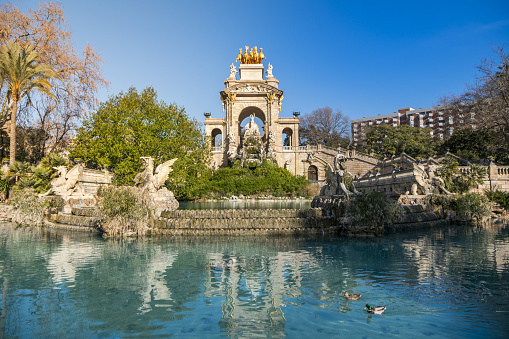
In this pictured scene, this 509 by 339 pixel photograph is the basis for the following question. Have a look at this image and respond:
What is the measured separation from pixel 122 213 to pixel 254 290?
8.42 metres

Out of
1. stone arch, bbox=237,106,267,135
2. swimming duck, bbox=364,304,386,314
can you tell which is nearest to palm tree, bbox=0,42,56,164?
swimming duck, bbox=364,304,386,314

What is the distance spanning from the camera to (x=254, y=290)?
19.6 ft

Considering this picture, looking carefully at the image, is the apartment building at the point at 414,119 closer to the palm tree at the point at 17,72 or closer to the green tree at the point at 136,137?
the green tree at the point at 136,137

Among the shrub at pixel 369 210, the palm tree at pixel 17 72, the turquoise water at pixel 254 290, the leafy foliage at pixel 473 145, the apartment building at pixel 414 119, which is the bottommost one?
the turquoise water at pixel 254 290

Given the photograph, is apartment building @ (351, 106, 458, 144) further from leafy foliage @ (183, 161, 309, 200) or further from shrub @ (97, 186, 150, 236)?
shrub @ (97, 186, 150, 236)

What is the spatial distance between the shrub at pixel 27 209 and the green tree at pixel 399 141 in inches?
1780

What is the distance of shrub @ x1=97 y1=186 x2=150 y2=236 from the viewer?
494 inches

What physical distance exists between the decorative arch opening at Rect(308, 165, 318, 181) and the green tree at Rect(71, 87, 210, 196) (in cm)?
2627

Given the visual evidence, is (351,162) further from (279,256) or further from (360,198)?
(279,256)

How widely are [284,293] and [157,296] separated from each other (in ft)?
7.15

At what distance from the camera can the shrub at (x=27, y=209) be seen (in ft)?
52.4

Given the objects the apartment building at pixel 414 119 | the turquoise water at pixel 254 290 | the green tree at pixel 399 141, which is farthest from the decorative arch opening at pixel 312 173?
the apartment building at pixel 414 119

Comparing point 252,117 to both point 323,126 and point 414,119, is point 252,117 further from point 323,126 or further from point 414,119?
point 414,119

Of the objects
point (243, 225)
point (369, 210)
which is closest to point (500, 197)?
point (369, 210)
